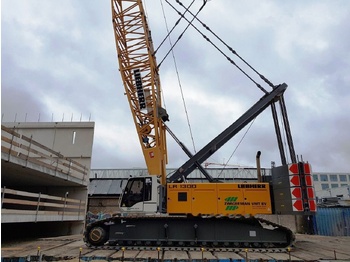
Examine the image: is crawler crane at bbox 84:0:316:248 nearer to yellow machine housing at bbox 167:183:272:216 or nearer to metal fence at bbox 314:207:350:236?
yellow machine housing at bbox 167:183:272:216

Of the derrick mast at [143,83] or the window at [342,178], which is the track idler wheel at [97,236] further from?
the window at [342,178]

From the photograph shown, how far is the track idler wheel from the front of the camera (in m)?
11.0

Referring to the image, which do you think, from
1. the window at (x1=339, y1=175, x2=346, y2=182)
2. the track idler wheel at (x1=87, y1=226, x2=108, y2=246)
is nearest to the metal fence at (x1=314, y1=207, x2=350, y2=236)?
the track idler wheel at (x1=87, y1=226, x2=108, y2=246)

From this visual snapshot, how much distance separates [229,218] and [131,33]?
10.3 metres

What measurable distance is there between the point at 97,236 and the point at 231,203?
536cm

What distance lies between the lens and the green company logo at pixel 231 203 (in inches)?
440

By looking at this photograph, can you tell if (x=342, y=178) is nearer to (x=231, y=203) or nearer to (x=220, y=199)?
(x=231, y=203)

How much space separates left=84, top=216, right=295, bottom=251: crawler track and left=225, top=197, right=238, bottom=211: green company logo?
1.33ft

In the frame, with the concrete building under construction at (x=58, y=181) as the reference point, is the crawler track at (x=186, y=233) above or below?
below

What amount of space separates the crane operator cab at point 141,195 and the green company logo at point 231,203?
9.03 feet

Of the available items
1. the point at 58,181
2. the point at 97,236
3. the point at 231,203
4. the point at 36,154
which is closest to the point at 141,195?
the point at 97,236

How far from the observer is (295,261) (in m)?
8.05

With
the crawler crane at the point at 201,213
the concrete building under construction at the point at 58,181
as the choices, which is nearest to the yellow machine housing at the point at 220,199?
the crawler crane at the point at 201,213

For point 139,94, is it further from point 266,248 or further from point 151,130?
point 266,248
